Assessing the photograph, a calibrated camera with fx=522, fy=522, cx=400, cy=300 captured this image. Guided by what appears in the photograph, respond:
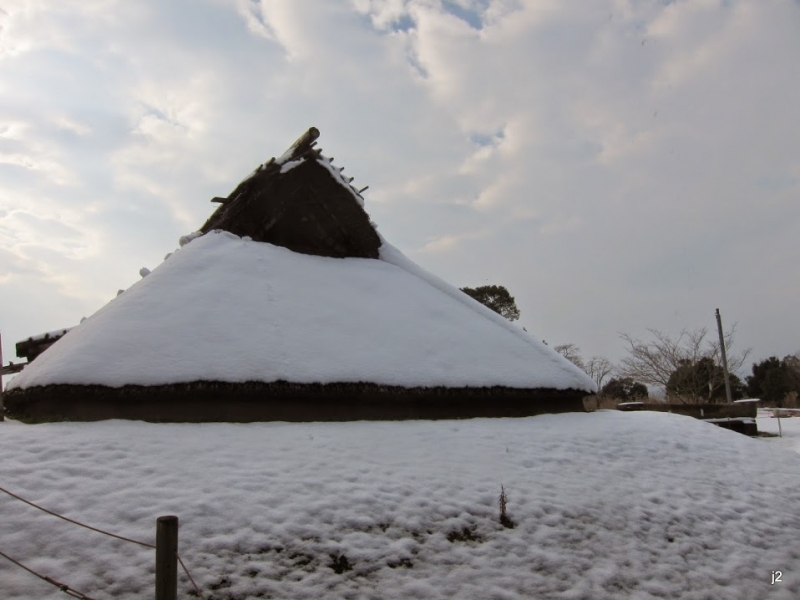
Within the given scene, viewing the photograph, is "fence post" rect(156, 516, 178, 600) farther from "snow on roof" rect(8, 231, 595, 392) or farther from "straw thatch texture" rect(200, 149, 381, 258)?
"straw thatch texture" rect(200, 149, 381, 258)

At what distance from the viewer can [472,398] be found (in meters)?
7.43

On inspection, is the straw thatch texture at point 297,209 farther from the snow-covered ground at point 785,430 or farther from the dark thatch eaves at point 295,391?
the snow-covered ground at point 785,430

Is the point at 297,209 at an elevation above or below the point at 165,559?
above

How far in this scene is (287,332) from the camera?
266 inches

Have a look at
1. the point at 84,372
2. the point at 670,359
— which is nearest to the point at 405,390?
the point at 84,372

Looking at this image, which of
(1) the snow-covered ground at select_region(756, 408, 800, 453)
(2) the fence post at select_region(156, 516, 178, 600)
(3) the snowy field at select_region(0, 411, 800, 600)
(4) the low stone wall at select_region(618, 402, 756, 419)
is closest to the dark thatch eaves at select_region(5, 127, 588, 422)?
(3) the snowy field at select_region(0, 411, 800, 600)

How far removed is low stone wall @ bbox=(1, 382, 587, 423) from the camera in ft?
18.6

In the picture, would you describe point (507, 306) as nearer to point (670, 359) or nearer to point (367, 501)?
point (670, 359)

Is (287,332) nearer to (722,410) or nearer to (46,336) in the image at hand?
(46,336)

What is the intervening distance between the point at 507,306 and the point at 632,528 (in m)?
26.7

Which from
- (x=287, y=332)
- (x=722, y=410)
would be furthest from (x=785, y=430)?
(x=287, y=332)

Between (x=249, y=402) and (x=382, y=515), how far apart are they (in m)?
2.65

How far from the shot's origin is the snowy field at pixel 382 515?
10.8 feet

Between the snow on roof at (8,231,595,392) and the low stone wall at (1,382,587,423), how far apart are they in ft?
0.38
